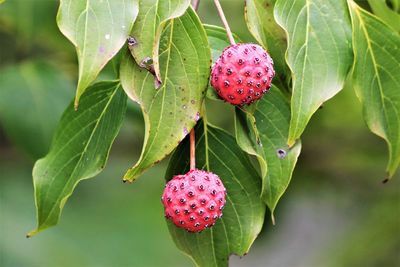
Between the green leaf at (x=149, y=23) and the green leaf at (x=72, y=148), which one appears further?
the green leaf at (x=72, y=148)

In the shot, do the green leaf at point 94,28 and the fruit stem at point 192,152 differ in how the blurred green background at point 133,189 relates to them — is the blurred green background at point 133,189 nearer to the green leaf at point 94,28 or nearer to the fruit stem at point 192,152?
the fruit stem at point 192,152

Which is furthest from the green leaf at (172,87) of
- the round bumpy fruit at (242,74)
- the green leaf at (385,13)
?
the green leaf at (385,13)

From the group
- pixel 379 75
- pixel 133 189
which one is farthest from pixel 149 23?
pixel 133 189

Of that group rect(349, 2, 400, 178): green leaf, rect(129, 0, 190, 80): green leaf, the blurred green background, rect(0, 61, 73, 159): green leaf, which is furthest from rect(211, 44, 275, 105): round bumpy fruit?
rect(0, 61, 73, 159): green leaf

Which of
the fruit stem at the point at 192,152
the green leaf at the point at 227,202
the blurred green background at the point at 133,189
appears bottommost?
the blurred green background at the point at 133,189

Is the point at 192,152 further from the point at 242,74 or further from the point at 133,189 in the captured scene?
the point at 133,189
